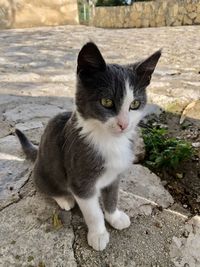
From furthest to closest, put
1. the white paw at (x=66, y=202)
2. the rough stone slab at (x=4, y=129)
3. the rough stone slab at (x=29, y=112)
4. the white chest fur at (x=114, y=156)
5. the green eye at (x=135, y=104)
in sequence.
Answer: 1. the rough stone slab at (x=29, y=112)
2. the rough stone slab at (x=4, y=129)
3. the white paw at (x=66, y=202)
4. the white chest fur at (x=114, y=156)
5. the green eye at (x=135, y=104)

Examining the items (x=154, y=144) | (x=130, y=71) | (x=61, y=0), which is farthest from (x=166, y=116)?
(x=61, y=0)

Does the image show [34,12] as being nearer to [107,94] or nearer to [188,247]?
[107,94]

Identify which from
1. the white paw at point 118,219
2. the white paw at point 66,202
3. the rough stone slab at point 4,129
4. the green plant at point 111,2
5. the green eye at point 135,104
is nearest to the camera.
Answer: the green eye at point 135,104

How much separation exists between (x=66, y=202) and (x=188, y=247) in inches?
27.2

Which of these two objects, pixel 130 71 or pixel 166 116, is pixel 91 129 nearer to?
pixel 130 71

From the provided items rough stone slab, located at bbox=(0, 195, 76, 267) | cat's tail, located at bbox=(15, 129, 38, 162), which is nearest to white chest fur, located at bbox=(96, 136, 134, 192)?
rough stone slab, located at bbox=(0, 195, 76, 267)

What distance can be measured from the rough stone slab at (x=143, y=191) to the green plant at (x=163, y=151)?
0.36 feet

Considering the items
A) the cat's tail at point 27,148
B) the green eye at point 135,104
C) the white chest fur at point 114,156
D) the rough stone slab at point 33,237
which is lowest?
the rough stone slab at point 33,237

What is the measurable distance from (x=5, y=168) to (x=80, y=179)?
0.84 meters

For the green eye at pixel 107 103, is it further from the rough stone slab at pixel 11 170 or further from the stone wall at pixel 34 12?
the stone wall at pixel 34 12

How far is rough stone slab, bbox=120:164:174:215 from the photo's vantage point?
1.93 meters

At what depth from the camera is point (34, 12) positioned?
381 inches

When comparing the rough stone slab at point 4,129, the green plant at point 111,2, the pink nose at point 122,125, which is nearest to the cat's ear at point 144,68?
the pink nose at point 122,125

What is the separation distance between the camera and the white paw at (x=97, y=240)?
1.63 m
